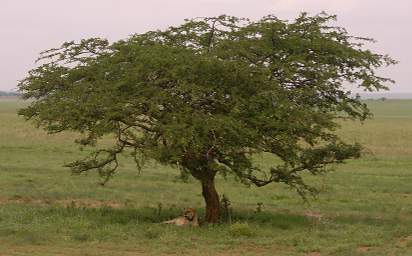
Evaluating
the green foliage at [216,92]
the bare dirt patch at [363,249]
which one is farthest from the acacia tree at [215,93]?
the bare dirt patch at [363,249]

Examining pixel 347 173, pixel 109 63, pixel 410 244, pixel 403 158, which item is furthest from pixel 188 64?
pixel 403 158

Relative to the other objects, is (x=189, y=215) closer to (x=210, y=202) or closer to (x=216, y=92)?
(x=210, y=202)

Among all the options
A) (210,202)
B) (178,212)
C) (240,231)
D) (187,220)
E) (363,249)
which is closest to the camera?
(363,249)

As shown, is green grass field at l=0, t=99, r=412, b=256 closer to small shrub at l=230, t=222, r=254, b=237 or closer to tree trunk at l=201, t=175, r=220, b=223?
small shrub at l=230, t=222, r=254, b=237

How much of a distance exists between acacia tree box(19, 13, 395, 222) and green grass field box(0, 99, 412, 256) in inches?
67.4

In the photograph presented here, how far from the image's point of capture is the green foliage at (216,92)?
567 inches

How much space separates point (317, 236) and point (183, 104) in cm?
425

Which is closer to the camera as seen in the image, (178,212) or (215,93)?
(215,93)

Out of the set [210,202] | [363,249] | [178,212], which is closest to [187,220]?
[210,202]

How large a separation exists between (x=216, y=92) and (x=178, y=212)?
4.43m

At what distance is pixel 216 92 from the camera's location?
48.5 ft

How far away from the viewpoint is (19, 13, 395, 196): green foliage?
14398 mm

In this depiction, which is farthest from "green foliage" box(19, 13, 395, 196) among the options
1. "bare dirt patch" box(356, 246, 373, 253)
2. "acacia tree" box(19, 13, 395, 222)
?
"bare dirt patch" box(356, 246, 373, 253)

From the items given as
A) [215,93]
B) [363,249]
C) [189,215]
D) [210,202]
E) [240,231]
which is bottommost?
[363,249]
